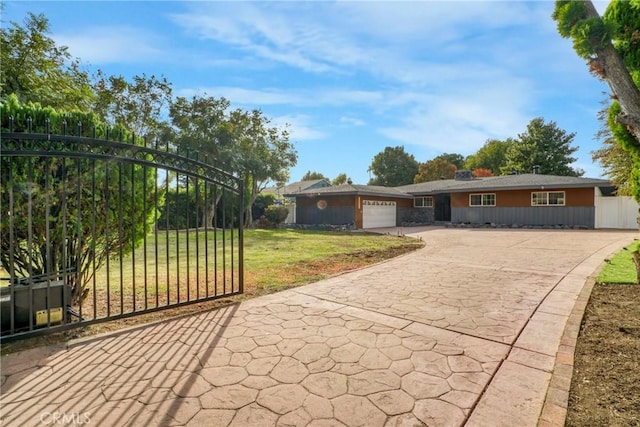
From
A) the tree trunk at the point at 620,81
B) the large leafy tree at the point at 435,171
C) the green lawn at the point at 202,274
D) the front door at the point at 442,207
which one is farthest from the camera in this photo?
the large leafy tree at the point at 435,171

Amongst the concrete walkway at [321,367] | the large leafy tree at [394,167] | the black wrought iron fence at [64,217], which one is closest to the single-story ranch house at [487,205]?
the concrete walkway at [321,367]

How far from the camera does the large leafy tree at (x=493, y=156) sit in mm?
42562

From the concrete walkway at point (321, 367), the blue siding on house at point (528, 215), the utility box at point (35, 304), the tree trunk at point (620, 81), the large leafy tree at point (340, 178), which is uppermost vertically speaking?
the large leafy tree at point (340, 178)

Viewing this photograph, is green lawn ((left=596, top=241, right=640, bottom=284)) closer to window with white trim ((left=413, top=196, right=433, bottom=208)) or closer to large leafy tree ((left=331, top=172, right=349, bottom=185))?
window with white trim ((left=413, top=196, right=433, bottom=208))

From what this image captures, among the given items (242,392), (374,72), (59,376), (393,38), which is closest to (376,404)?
(242,392)

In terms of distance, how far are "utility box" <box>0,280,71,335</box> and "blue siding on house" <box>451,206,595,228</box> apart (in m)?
22.8

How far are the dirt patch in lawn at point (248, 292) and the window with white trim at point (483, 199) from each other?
48.4 ft

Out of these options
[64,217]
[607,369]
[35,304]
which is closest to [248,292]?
[35,304]

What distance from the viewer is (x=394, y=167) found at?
47625 mm

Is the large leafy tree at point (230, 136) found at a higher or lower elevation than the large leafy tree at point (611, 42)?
higher

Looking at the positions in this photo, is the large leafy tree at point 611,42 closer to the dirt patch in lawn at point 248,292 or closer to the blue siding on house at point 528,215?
the dirt patch in lawn at point 248,292

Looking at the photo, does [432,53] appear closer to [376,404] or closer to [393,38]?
[393,38]

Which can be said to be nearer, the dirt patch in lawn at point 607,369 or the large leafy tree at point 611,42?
the dirt patch in lawn at point 607,369

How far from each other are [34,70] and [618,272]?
626 inches
